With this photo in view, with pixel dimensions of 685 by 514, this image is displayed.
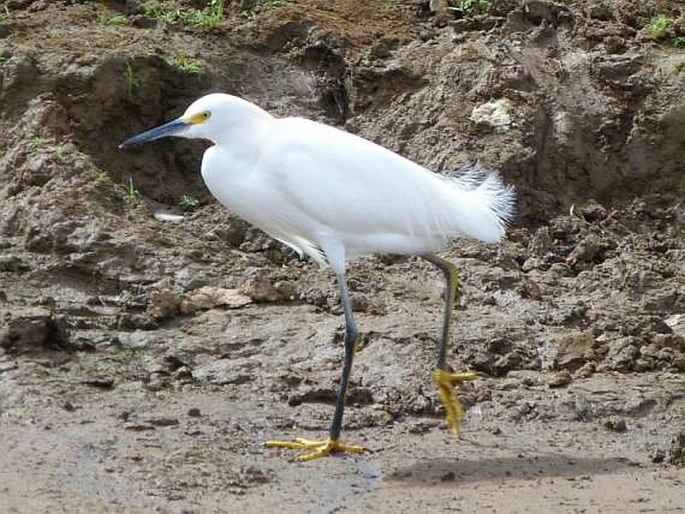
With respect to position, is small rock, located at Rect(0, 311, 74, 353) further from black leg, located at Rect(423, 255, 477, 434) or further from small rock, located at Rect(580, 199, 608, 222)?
small rock, located at Rect(580, 199, 608, 222)

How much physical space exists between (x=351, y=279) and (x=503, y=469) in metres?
1.97

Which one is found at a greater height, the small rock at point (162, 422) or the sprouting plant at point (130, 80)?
the sprouting plant at point (130, 80)

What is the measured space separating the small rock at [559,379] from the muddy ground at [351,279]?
29 millimetres

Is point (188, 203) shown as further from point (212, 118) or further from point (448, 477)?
point (448, 477)

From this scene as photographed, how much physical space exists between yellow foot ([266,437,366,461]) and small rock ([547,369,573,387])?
1069 mm

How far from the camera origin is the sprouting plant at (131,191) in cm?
811

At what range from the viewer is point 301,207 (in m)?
6.60

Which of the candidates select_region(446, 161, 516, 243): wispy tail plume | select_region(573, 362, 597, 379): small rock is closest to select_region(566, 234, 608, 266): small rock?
select_region(446, 161, 516, 243): wispy tail plume

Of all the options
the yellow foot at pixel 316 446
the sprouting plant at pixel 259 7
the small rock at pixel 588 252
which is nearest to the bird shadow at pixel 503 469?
the yellow foot at pixel 316 446

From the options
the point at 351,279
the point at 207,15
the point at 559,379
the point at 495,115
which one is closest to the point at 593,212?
the point at 495,115

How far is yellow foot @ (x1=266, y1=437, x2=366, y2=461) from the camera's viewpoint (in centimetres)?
616

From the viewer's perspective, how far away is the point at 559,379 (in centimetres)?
683

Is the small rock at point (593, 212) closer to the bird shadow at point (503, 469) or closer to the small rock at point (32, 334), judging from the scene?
the bird shadow at point (503, 469)

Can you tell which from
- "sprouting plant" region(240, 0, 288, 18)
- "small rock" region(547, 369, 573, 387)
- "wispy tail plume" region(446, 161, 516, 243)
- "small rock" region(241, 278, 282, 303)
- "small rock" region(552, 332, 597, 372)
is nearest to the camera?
"wispy tail plume" region(446, 161, 516, 243)
